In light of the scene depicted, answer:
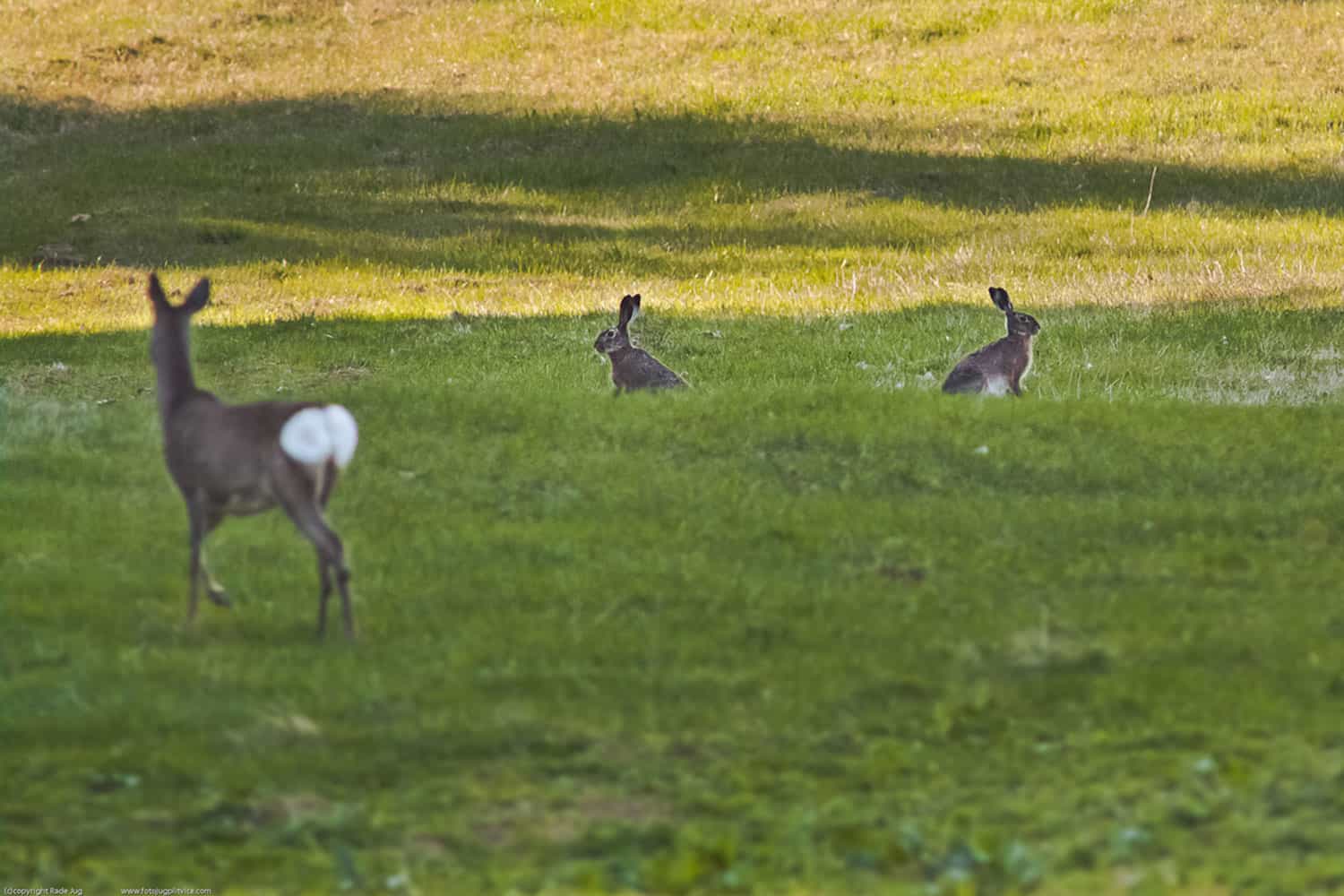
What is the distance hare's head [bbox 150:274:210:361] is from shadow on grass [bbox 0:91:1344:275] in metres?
18.4

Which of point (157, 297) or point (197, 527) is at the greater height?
point (157, 297)

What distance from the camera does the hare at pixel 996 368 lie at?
1578 centimetres

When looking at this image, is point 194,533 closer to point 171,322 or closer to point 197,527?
point 197,527

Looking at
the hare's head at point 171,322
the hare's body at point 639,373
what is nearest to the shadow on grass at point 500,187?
the hare's body at point 639,373

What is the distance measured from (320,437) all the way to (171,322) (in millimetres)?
2003

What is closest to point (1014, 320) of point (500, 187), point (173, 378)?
point (173, 378)

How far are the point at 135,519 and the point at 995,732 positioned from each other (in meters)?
6.04

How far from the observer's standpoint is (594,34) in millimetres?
44719

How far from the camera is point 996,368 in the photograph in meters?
16.0

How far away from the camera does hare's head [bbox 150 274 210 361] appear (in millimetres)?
10281

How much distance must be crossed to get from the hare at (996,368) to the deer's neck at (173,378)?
7.26 meters

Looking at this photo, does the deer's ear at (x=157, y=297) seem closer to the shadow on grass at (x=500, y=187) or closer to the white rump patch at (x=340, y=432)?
the white rump patch at (x=340, y=432)

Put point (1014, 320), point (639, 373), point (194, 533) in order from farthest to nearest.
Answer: point (1014, 320), point (639, 373), point (194, 533)

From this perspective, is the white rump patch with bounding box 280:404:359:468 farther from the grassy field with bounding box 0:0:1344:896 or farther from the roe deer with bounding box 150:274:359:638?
the grassy field with bounding box 0:0:1344:896
